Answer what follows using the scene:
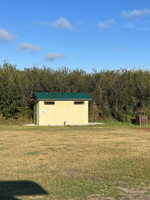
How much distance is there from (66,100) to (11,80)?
192 inches

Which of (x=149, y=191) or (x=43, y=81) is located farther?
(x=43, y=81)

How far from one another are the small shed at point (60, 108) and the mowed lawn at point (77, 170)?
26.7 feet

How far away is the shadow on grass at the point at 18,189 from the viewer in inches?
199

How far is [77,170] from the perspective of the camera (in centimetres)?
686

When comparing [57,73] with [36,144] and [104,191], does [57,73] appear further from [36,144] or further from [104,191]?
[104,191]

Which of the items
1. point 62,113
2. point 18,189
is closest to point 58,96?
point 62,113

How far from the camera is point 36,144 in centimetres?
1098

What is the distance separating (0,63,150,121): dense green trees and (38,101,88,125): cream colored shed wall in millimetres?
2411

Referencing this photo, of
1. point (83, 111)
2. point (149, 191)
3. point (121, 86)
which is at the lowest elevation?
point (149, 191)

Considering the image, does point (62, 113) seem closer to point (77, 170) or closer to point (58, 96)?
point (58, 96)

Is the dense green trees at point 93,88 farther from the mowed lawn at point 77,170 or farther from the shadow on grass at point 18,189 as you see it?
the shadow on grass at point 18,189

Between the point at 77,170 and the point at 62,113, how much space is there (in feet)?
40.8

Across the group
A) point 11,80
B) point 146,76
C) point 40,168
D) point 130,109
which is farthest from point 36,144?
point 146,76

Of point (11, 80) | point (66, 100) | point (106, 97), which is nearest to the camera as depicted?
point (66, 100)
